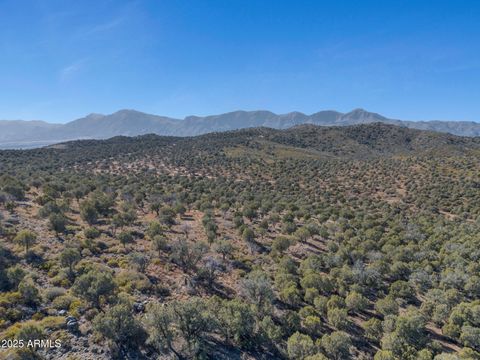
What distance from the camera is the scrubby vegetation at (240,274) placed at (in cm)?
1714

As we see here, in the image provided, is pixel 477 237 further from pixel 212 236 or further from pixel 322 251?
pixel 212 236

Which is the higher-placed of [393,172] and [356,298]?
[393,172]

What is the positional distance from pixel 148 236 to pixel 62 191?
77.3 feet

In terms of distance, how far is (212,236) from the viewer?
31844mm

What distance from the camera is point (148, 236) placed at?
3206 centimetres

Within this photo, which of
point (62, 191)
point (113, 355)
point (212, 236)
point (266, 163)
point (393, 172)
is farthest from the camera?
point (266, 163)

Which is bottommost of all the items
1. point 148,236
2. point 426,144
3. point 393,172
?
point 148,236

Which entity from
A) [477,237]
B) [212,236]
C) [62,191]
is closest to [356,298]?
[212,236]

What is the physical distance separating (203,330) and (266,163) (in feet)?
243

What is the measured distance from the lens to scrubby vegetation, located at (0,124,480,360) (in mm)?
17141

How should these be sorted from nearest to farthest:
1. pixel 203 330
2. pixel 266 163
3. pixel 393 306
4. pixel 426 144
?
pixel 203 330 < pixel 393 306 < pixel 266 163 < pixel 426 144

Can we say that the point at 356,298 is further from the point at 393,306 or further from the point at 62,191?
the point at 62,191

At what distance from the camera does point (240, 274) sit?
87.0 ft

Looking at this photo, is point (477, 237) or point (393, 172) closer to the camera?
point (477, 237)
